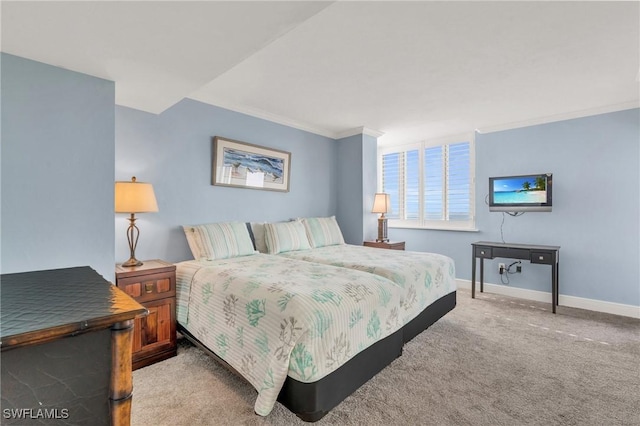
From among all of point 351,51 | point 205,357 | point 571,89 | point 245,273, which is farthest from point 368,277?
point 571,89

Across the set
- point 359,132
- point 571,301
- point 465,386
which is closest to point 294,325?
point 465,386

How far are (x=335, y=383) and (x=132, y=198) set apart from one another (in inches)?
82.6

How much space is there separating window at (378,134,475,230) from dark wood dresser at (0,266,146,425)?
470cm

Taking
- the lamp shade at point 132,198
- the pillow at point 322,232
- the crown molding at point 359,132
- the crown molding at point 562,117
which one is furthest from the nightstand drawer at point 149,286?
the crown molding at point 562,117

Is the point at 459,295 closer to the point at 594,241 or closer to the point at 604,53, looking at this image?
the point at 594,241

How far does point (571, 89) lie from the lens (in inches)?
117

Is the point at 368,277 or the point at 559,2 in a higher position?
the point at 559,2

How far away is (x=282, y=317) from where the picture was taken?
163 centimetres

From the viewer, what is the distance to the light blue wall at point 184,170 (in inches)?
109

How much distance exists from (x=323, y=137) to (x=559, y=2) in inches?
127

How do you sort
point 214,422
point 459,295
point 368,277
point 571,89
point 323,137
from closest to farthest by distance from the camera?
point 214,422
point 368,277
point 571,89
point 459,295
point 323,137

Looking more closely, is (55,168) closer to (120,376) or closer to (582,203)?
(120,376)

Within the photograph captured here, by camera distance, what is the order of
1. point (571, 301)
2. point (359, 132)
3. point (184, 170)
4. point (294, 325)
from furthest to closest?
point (359, 132) → point (571, 301) → point (184, 170) → point (294, 325)

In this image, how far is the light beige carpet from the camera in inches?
66.8
